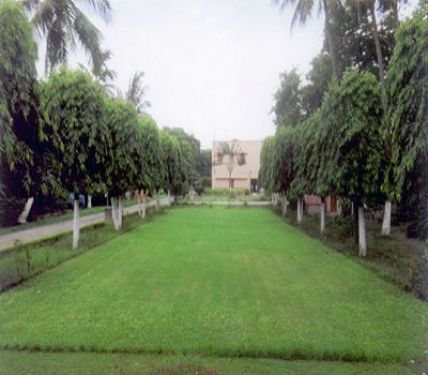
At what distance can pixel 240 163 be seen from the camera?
2147 inches

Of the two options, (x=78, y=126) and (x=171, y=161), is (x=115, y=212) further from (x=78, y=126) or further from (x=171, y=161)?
(x=171, y=161)

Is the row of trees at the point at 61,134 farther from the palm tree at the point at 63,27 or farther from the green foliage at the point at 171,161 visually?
the green foliage at the point at 171,161

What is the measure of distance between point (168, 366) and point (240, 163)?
5018 centimetres

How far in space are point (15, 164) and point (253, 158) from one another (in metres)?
48.4

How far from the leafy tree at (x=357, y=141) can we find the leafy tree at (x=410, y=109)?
3572 millimetres

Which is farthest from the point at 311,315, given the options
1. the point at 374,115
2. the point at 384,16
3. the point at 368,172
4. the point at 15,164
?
the point at 384,16

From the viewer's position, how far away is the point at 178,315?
652 cm

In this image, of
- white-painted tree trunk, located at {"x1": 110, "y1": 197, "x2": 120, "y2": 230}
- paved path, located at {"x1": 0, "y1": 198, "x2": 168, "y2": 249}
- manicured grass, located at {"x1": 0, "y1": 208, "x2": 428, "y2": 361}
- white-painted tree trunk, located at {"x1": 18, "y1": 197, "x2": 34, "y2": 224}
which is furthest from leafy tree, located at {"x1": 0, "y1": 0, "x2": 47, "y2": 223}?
white-painted tree trunk, located at {"x1": 18, "y1": 197, "x2": 34, "y2": 224}

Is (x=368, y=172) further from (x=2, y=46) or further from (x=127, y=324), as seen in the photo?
(x=2, y=46)

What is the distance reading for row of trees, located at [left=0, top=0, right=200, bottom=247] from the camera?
24.4ft

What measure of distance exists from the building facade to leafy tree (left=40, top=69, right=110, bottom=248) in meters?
41.0

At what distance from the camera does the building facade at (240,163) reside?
54219 millimetres

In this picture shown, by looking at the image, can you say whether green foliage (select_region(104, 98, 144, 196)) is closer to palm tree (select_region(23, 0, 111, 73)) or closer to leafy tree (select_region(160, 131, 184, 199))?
palm tree (select_region(23, 0, 111, 73))

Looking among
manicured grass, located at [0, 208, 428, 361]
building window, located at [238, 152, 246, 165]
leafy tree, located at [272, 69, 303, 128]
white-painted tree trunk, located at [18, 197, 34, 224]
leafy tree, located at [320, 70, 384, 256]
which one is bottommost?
manicured grass, located at [0, 208, 428, 361]
